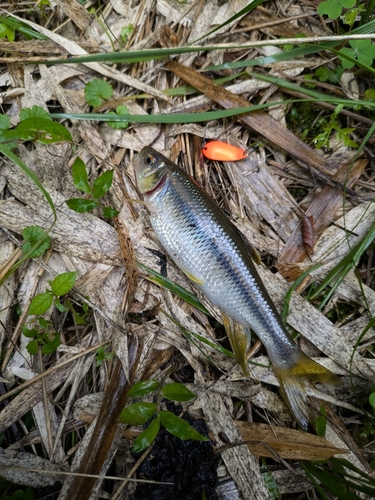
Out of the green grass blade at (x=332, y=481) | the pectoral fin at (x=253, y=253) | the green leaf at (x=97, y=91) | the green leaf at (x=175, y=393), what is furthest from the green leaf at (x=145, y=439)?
the green leaf at (x=97, y=91)

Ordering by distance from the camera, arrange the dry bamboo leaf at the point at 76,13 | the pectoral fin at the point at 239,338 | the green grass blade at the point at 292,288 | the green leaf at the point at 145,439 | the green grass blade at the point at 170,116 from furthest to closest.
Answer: the dry bamboo leaf at the point at 76,13
the green grass blade at the point at 170,116
the green grass blade at the point at 292,288
the pectoral fin at the point at 239,338
the green leaf at the point at 145,439

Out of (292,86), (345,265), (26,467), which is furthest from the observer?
(292,86)

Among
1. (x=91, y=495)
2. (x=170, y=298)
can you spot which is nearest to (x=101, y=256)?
(x=170, y=298)

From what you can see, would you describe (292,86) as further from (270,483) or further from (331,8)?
(270,483)

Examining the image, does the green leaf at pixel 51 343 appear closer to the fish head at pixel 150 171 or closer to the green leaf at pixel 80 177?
the green leaf at pixel 80 177

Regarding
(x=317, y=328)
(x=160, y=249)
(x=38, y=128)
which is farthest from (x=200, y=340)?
(x=38, y=128)
